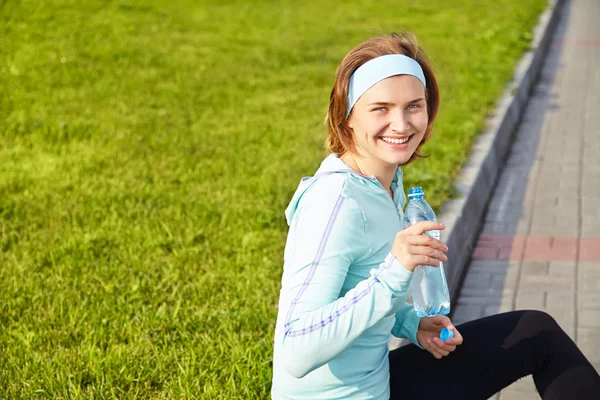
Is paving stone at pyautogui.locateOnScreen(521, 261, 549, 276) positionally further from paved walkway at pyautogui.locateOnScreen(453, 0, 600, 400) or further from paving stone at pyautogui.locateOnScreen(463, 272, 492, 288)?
paving stone at pyautogui.locateOnScreen(463, 272, 492, 288)

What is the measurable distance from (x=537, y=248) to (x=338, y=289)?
11.6 ft

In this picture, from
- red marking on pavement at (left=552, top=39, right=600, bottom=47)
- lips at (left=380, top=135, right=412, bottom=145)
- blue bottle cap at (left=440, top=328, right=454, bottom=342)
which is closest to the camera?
lips at (left=380, top=135, right=412, bottom=145)

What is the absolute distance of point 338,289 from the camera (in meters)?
2.23

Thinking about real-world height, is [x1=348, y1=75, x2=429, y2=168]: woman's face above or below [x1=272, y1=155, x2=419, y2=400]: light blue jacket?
above

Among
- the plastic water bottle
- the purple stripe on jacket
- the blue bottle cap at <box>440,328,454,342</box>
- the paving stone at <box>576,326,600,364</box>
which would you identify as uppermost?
the purple stripe on jacket

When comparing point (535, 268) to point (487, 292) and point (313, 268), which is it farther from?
point (313, 268)

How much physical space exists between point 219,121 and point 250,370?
418 cm

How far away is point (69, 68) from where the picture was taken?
346 inches

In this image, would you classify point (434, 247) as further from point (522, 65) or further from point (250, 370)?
point (522, 65)

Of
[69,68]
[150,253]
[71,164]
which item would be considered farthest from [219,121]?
[150,253]

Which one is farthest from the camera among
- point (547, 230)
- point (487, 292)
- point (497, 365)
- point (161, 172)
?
point (161, 172)

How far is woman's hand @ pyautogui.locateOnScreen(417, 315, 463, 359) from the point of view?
2.75 m

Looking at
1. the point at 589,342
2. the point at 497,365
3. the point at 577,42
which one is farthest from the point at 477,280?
the point at 577,42

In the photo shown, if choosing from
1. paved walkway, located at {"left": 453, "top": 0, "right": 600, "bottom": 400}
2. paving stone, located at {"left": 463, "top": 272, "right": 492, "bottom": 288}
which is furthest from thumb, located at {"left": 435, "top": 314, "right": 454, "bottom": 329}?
paving stone, located at {"left": 463, "top": 272, "right": 492, "bottom": 288}
